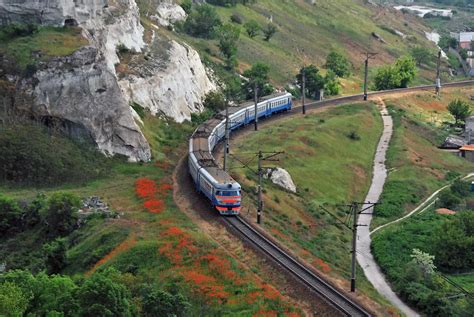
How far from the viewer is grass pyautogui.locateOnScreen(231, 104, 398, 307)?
65.3m

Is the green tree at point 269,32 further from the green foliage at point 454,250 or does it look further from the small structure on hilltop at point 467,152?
the green foliage at point 454,250

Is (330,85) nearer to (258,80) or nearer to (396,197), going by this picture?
(258,80)

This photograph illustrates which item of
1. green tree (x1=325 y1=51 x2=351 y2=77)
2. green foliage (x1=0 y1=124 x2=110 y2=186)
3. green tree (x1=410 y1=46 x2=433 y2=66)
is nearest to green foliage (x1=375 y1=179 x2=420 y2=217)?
green foliage (x1=0 y1=124 x2=110 y2=186)

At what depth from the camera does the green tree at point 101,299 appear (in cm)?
4331

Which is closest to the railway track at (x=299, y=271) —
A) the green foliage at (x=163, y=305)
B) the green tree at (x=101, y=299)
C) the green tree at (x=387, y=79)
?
the green foliage at (x=163, y=305)

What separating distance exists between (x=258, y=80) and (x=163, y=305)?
256ft

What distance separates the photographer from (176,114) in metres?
95.2

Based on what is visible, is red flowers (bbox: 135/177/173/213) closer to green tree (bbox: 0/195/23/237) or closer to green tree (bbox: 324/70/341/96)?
green tree (bbox: 0/195/23/237)

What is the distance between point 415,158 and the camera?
105562 mm

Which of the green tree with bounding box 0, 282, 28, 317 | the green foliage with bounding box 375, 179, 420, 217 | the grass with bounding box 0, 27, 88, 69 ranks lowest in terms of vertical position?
the green foliage with bounding box 375, 179, 420, 217

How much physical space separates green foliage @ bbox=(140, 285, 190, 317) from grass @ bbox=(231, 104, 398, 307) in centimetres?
1401

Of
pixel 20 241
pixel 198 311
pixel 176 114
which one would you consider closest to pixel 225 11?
pixel 176 114

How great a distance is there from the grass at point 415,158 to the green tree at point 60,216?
3266 cm

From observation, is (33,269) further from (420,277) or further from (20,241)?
(420,277)
